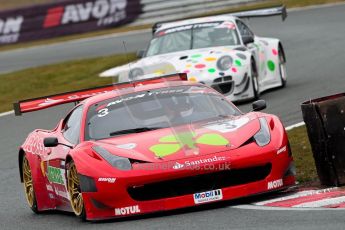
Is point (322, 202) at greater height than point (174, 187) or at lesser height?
lesser

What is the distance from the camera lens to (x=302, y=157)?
11117mm

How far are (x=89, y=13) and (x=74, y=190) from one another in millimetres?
24223

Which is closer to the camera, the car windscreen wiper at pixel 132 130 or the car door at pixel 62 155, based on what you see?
the car windscreen wiper at pixel 132 130

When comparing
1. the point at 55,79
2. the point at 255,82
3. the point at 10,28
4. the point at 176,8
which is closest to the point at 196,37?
the point at 255,82

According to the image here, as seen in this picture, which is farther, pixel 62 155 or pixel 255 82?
pixel 255 82

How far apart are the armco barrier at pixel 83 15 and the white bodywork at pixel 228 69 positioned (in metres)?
13.3

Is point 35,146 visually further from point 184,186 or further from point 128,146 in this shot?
point 184,186

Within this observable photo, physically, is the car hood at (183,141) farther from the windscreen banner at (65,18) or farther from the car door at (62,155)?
the windscreen banner at (65,18)

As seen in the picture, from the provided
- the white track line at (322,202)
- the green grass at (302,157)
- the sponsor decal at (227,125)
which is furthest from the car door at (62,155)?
the white track line at (322,202)

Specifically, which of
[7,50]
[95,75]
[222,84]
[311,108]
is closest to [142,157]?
[311,108]

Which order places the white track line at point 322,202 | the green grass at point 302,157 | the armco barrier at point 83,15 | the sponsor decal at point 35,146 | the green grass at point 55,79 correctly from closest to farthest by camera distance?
the white track line at point 322,202, the green grass at point 302,157, the sponsor decal at point 35,146, the green grass at point 55,79, the armco barrier at point 83,15

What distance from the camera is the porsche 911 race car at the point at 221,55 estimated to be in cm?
1667

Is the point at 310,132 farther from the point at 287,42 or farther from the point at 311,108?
the point at 287,42

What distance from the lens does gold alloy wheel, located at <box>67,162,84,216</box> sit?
918 centimetres
